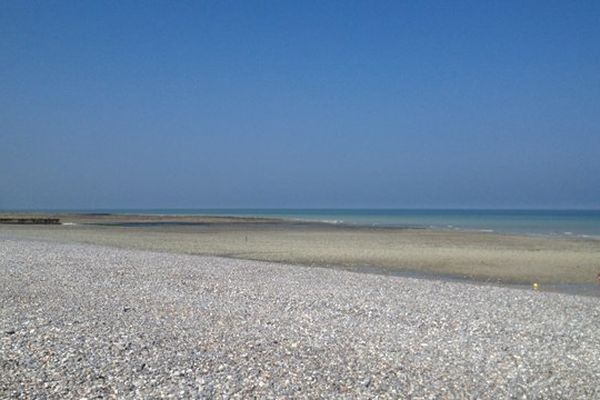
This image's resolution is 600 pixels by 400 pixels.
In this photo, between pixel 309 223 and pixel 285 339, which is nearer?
pixel 285 339

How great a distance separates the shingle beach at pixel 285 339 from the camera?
778cm

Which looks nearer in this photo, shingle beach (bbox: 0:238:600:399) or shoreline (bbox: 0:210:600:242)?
shingle beach (bbox: 0:238:600:399)

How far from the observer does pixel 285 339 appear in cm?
1027

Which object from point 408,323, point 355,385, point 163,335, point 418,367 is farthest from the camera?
point 408,323

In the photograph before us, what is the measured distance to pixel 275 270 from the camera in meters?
21.0

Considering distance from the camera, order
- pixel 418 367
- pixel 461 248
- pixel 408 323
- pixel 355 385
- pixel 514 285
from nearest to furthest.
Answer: pixel 355 385
pixel 418 367
pixel 408 323
pixel 514 285
pixel 461 248

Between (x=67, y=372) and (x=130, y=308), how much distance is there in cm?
493

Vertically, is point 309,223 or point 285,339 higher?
point 309,223

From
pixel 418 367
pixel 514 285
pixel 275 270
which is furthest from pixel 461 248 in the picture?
pixel 418 367

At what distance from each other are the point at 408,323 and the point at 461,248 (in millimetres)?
24703

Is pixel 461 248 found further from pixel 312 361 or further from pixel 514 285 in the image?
pixel 312 361

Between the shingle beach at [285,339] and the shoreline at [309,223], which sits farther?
the shoreline at [309,223]

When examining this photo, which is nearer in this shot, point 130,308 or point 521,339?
point 521,339

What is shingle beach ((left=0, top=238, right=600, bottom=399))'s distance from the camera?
778cm
